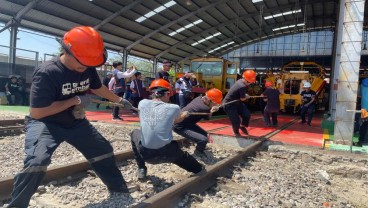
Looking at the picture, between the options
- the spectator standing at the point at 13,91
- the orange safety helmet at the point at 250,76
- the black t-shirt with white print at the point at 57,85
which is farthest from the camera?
the spectator standing at the point at 13,91

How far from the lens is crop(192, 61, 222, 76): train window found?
1559 cm

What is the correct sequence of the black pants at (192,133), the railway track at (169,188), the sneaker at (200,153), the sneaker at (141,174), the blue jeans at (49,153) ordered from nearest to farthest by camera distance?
the blue jeans at (49,153) < the railway track at (169,188) < the sneaker at (141,174) < the black pants at (192,133) < the sneaker at (200,153)

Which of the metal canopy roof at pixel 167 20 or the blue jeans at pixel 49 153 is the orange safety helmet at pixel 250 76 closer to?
the blue jeans at pixel 49 153

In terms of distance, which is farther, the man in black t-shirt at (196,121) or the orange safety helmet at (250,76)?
the orange safety helmet at (250,76)

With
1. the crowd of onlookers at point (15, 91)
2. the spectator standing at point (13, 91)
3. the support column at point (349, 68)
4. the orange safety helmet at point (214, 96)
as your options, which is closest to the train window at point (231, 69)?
the support column at point (349, 68)

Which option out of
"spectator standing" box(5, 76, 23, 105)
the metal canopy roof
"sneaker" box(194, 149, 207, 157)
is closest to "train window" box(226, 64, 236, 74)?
the metal canopy roof

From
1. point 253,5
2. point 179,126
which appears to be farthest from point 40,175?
point 253,5

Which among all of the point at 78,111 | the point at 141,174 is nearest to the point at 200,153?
the point at 141,174

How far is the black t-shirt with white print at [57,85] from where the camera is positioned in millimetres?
2828

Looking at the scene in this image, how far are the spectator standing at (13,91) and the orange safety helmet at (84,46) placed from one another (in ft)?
39.9

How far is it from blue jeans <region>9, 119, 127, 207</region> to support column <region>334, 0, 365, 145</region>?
5408mm

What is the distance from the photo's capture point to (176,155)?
4.05 meters

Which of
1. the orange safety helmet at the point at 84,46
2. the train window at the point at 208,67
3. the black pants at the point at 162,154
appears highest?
the train window at the point at 208,67

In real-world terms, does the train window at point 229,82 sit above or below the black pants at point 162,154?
above
